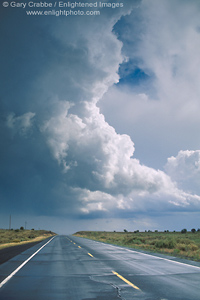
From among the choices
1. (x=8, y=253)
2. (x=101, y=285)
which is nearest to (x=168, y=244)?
(x=8, y=253)

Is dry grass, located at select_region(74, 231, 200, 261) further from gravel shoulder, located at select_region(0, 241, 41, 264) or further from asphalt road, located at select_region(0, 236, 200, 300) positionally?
gravel shoulder, located at select_region(0, 241, 41, 264)

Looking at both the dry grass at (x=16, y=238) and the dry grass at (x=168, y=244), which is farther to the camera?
the dry grass at (x=16, y=238)

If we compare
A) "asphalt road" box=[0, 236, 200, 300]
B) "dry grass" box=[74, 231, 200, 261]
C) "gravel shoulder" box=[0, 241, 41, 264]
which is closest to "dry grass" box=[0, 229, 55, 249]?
"gravel shoulder" box=[0, 241, 41, 264]

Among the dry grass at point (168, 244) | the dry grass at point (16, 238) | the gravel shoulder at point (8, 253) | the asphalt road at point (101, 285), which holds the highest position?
the asphalt road at point (101, 285)

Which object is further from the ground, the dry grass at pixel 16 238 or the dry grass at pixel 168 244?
the dry grass at pixel 168 244

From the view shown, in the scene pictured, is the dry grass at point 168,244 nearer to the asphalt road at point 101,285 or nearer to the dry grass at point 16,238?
the asphalt road at point 101,285

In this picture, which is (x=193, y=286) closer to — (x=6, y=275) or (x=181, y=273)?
(x=181, y=273)

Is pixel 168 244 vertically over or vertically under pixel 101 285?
under

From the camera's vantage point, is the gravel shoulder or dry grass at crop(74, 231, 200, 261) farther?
dry grass at crop(74, 231, 200, 261)

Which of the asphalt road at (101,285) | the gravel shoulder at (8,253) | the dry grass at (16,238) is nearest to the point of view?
the asphalt road at (101,285)

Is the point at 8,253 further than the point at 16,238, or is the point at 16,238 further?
the point at 16,238

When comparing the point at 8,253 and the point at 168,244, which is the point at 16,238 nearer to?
the point at 8,253

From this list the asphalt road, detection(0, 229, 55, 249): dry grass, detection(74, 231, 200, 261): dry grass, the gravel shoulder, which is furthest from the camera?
detection(0, 229, 55, 249): dry grass

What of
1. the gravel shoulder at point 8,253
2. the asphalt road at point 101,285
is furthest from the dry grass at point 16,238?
the asphalt road at point 101,285
